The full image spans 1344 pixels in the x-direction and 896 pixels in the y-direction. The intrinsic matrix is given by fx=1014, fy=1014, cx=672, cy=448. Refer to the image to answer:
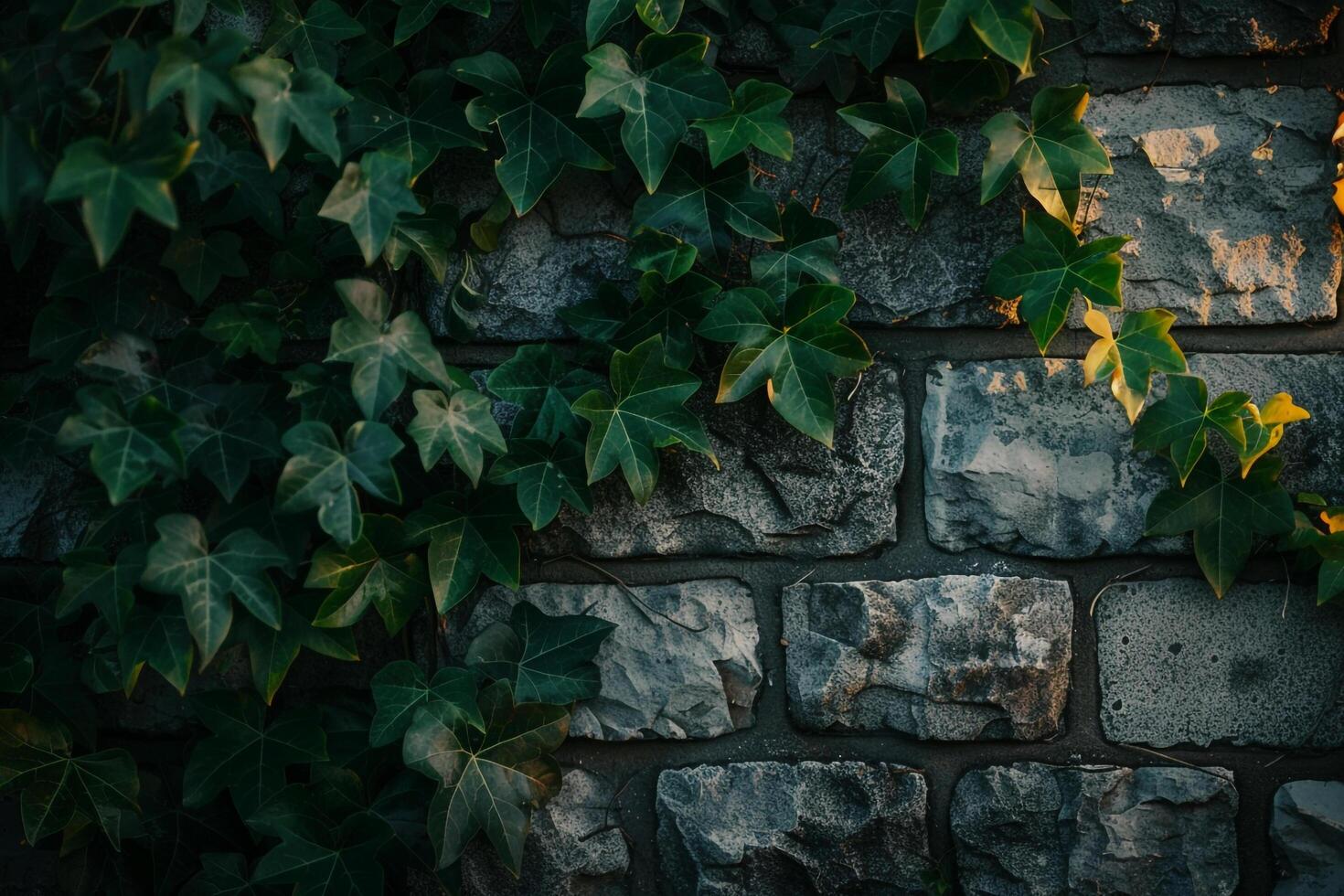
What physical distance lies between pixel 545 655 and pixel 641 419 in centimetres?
31

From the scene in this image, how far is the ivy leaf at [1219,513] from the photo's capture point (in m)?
1.15

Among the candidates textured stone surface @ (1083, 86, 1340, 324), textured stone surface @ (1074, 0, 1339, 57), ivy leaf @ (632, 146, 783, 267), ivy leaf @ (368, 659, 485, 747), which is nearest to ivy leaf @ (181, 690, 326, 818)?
ivy leaf @ (368, 659, 485, 747)

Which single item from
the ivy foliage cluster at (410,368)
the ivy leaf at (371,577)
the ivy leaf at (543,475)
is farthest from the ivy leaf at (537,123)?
the ivy leaf at (371,577)

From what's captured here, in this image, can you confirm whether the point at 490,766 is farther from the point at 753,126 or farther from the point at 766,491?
the point at 753,126

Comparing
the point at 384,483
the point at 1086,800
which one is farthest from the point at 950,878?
the point at 384,483

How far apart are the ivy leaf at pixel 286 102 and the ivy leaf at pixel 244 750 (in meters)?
0.66

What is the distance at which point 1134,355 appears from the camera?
44.1 inches

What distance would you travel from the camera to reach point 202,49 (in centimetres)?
94

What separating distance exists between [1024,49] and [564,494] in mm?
682

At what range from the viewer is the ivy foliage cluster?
3.51 ft

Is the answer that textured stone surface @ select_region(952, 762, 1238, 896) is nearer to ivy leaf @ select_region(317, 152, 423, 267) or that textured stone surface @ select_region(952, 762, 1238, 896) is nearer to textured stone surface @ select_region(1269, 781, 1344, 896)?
textured stone surface @ select_region(1269, 781, 1344, 896)

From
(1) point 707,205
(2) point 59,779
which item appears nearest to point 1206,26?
(1) point 707,205

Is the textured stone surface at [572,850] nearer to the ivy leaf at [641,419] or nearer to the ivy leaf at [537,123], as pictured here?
the ivy leaf at [641,419]

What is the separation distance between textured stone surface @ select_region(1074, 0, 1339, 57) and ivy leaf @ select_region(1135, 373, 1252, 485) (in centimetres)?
40
